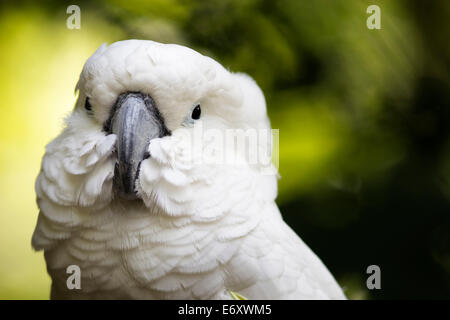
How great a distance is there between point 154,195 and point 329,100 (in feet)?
2.91

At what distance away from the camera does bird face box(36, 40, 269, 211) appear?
35.9 inches

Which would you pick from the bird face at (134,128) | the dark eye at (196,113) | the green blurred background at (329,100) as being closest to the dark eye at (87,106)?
the bird face at (134,128)

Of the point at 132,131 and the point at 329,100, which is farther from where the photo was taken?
the point at 329,100

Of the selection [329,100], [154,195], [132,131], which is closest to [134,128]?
[132,131]

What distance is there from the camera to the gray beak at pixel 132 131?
0.90 metres

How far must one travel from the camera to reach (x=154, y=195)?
3.10 feet

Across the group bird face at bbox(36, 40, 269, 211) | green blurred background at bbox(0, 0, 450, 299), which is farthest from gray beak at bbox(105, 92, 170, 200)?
green blurred background at bbox(0, 0, 450, 299)

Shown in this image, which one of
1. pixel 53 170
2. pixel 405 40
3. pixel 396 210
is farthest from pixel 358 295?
pixel 53 170

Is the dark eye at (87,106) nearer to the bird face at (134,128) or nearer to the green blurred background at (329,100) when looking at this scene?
the bird face at (134,128)

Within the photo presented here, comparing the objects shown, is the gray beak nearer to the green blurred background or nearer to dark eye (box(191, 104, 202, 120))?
dark eye (box(191, 104, 202, 120))

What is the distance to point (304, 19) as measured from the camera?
154cm

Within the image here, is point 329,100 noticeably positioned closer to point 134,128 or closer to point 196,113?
point 196,113

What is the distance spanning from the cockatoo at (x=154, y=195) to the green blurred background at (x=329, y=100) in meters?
0.58

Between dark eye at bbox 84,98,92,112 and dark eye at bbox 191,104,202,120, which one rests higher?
dark eye at bbox 84,98,92,112
